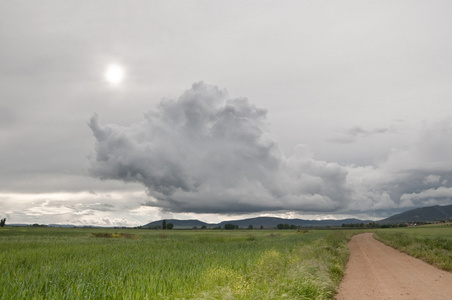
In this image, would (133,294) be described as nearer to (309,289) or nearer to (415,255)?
(309,289)

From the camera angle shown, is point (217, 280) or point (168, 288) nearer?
point (168, 288)

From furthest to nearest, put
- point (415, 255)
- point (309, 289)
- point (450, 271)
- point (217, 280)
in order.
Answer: point (415, 255) → point (450, 271) → point (217, 280) → point (309, 289)

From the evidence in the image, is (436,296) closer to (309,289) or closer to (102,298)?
(309,289)

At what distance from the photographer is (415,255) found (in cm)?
2959

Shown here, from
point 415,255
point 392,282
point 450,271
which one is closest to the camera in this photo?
point 392,282

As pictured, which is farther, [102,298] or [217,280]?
[217,280]

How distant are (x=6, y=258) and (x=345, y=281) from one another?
22972mm

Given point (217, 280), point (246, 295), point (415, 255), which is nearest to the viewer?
point (246, 295)

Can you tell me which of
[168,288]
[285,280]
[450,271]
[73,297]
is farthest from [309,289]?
[450,271]

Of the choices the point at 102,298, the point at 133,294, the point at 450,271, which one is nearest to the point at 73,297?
the point at 102,298

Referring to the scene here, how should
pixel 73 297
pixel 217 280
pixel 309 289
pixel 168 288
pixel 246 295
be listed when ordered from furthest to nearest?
pixel 217 280 < pixel 309 289 < pixel 168 288 < pixel 246 295 < pixel 73 297

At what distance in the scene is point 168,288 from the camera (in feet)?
36.8

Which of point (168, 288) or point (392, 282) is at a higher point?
point (168, 288)

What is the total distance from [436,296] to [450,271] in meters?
9.64
